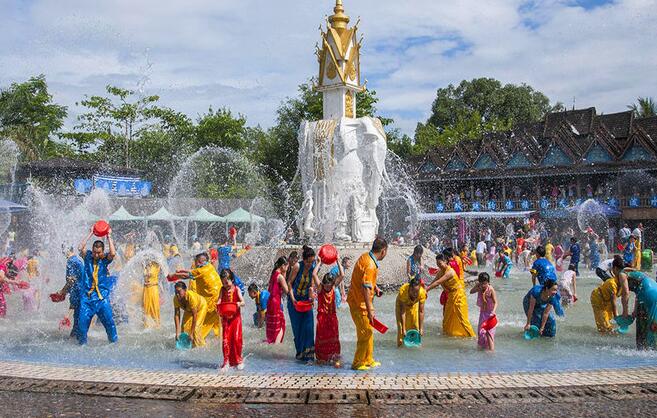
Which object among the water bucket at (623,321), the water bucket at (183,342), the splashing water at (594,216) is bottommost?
the water bucket at (183,342)

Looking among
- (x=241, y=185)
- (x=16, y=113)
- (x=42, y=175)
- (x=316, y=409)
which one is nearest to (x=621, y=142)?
(x=241, y=185)

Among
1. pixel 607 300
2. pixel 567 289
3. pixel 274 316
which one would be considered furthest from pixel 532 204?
pixel 274 316

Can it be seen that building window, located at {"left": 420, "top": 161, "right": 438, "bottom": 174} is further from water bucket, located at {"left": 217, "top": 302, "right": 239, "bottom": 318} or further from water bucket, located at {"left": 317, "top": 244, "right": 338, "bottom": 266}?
water bucket, located at {"left": 217, "top": 302, "right": 239, "bottom": 318}

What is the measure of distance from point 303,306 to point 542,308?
3.71 m

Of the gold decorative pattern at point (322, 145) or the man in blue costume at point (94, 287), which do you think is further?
the gold decorative pattern at point (322, 145)

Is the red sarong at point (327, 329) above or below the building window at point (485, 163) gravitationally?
below

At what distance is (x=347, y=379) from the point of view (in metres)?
7.44

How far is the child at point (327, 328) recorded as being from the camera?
8469 mm

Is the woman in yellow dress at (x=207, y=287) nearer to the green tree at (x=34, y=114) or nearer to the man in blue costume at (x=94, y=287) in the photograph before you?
the man in blue costume at (x=94, y=287)

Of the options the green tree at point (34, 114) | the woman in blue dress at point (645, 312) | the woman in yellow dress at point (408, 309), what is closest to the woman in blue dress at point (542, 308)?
the woman in blue dress at point (645, 312)

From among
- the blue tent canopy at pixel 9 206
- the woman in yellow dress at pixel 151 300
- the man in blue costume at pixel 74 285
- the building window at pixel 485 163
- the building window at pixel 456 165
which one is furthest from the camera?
the building window at pixel 456 165

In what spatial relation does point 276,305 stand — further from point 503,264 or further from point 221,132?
point 221,132

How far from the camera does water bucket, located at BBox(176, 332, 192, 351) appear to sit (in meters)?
9.39

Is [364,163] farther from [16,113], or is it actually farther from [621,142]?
[16,113]
